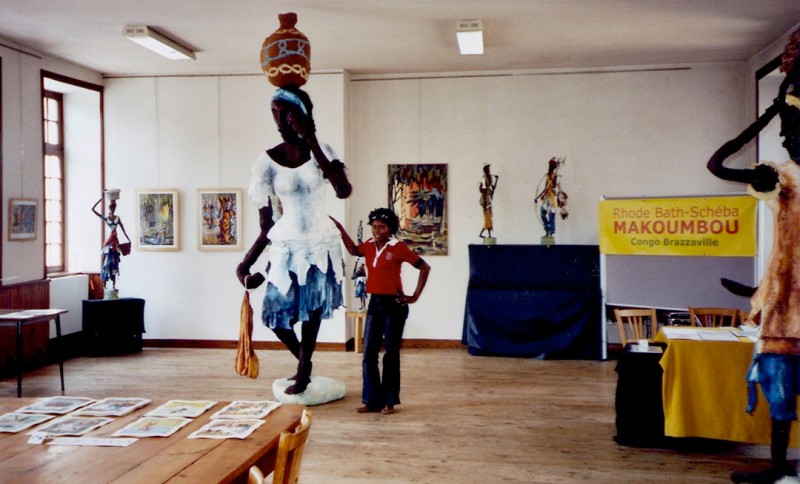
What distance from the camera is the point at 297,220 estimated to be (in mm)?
5820

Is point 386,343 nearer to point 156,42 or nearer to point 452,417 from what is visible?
point 452,417

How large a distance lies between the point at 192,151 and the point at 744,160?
22.1 ft

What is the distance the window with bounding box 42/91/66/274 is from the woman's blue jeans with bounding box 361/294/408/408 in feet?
16.8

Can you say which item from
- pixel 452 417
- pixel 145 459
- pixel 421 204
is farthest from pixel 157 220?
pixel 145 459

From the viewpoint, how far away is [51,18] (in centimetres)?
665

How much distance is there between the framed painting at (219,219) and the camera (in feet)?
29.6

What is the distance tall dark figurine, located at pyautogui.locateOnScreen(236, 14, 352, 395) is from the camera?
5.68 m

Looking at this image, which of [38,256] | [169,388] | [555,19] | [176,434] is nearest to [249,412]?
[176,434]

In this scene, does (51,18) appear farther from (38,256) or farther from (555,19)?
(555,19)

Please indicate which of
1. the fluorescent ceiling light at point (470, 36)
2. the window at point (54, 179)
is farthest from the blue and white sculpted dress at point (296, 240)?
the window at point (54, 179)

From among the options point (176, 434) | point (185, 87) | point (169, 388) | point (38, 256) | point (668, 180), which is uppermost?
point (185, 87)

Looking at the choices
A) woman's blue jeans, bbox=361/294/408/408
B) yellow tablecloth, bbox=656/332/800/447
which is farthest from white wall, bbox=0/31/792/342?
yellow tablecloth, bbox=656/332/800/447

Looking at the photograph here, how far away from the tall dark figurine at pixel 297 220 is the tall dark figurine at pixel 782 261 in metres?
3.02

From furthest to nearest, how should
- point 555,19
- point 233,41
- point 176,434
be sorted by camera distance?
1. point 233,41
2. point 555,19
3. point 176,434
